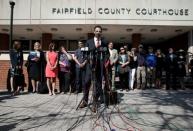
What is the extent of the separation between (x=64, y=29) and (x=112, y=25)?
3.22 metres

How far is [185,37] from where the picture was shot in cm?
2047

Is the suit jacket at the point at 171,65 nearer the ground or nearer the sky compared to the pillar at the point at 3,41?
nearer the ground

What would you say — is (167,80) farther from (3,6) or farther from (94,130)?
(3,6)

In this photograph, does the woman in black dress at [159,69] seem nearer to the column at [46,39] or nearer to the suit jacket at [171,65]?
the suit jacket at [171,65]

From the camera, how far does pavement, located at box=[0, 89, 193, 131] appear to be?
646 centimetres

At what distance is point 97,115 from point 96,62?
1.39 m

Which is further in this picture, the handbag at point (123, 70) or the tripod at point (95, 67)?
the handbag at point (123, 70)

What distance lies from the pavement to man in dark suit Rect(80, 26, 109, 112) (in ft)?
1.65

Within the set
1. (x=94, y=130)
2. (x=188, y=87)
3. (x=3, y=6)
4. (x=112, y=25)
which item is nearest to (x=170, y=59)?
(x=188, y=87)

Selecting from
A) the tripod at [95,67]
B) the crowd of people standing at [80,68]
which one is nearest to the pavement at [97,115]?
the tripod at [95,67]

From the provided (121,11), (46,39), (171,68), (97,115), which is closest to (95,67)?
(97,115)

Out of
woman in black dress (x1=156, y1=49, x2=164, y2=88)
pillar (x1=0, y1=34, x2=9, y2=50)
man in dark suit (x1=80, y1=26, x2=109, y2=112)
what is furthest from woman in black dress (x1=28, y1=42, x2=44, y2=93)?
pillar (x1=0, y1=34, x2=9, y2=50)

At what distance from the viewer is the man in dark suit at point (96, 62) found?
8.02 metres

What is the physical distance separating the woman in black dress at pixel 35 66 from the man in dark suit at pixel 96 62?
382 centimetres
